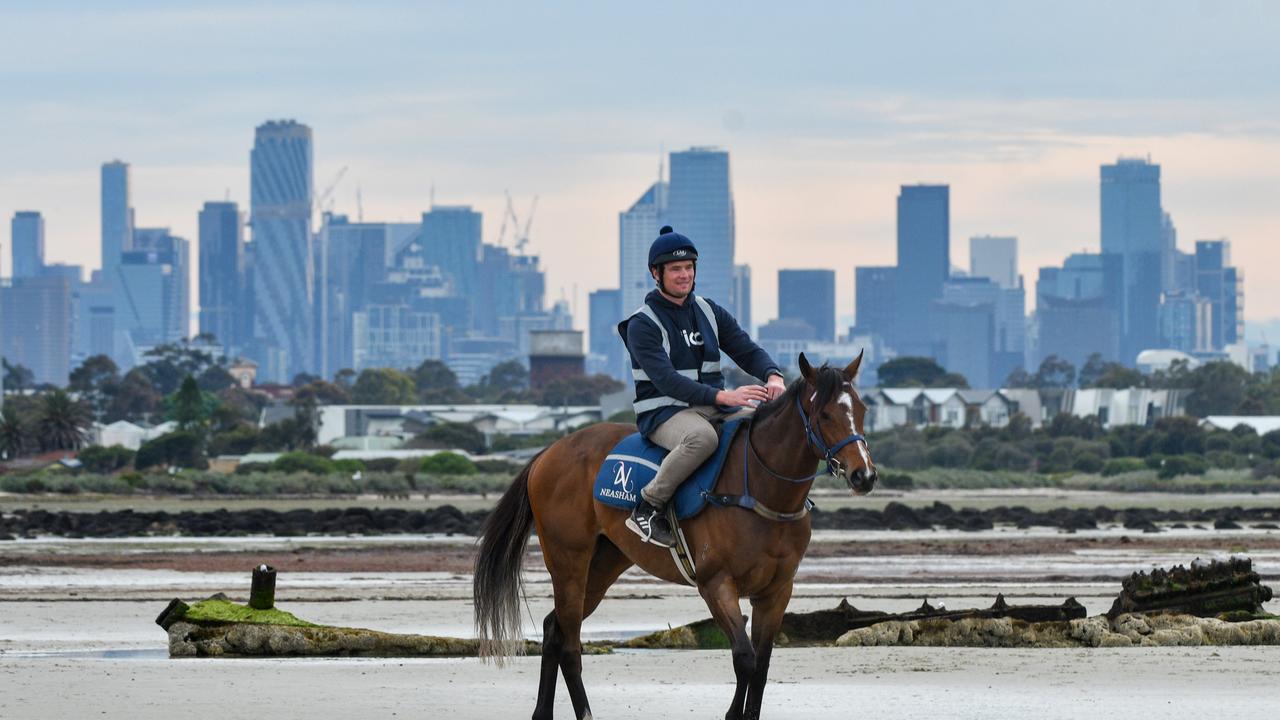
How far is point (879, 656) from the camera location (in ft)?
63.5

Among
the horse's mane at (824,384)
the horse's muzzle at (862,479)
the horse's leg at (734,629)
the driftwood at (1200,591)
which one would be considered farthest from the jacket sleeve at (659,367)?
the driftwood at (1200,591)

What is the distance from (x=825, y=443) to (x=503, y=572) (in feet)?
12.4

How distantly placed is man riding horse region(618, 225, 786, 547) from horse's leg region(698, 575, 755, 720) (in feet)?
2.37

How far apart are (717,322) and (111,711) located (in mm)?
5271

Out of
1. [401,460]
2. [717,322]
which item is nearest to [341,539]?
[717,322]

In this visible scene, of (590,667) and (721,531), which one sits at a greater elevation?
(721,531)

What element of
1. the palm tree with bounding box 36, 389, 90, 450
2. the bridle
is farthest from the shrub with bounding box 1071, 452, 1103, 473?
the bridle

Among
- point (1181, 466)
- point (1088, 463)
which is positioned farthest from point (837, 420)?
point (1088, 463)

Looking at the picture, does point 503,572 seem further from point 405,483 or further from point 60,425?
point 60,425

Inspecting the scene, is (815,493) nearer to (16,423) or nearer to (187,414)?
(16,423)

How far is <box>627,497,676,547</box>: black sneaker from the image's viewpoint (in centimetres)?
1506

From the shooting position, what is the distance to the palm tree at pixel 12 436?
127 meters

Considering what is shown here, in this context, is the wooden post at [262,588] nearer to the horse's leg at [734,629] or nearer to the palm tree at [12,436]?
the horse's leg at [734,629]

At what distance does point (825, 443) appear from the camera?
14.1m
